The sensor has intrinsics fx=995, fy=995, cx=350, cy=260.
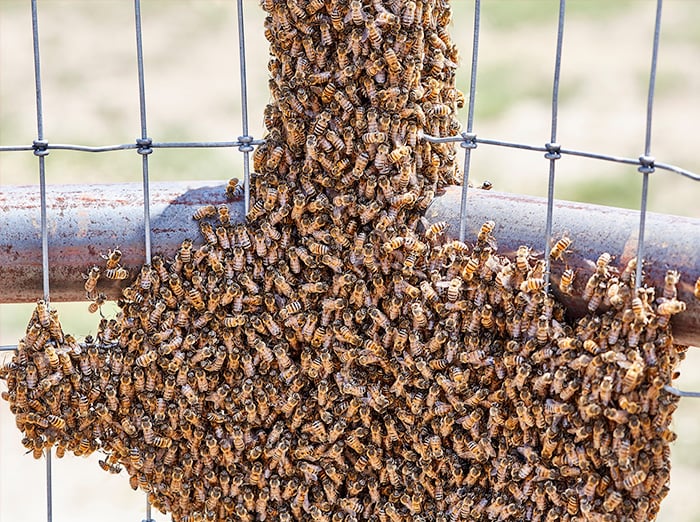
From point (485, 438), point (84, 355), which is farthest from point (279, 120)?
point (485, 438)

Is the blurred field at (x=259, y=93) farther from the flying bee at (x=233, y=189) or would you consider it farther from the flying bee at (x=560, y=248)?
the flying bee at (x=560, y=248)

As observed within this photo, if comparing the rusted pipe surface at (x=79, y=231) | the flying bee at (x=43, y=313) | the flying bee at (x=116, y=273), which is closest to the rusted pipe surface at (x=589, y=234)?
the rusted pipe surface at (x=79, y=231)

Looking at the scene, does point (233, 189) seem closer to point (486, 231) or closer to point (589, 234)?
point (486, 231)

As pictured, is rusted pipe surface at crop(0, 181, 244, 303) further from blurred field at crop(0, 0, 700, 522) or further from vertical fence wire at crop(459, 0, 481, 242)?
blurred field at crop(0, 0, 700, 522)

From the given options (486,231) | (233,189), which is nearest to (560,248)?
(486,231)

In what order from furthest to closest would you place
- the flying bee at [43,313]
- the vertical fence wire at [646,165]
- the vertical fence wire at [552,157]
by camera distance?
the flying bee at [43,313] < the vertical fence wire at [552,157] < the vertical fence wire at [646,165]

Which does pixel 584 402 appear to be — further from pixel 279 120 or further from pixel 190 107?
pixel 190 107
